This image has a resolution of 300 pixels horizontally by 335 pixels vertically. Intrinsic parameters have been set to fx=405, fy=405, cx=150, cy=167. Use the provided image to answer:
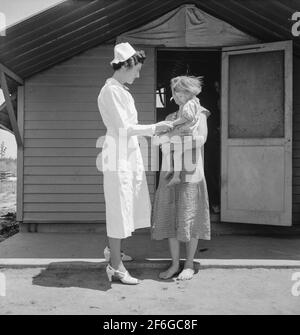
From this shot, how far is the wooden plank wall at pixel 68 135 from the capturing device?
6039mm

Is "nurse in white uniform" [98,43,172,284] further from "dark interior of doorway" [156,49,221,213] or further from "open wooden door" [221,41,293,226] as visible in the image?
"dark interior of doorway" [156,49,221,213]

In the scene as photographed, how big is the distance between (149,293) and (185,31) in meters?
3.80

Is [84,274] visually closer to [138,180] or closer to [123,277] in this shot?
[123,277]

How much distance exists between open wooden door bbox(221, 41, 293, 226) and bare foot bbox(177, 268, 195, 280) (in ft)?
7.07

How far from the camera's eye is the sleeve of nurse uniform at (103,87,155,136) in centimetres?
342

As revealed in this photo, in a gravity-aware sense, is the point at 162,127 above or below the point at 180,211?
above

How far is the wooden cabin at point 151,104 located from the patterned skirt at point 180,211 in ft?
7.01

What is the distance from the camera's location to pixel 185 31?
5.71 m

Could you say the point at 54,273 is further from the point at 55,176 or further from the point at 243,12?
the point at 243,12

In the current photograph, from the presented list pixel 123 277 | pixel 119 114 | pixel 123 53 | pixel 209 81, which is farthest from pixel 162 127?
pixel 209 81

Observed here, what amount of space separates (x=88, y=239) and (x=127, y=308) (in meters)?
2.53

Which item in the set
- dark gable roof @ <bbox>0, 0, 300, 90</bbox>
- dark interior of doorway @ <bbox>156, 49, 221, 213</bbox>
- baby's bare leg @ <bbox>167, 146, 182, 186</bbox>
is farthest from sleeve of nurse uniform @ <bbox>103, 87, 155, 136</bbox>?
dark interior of doorway @ <bbox>156, 49, 221, 213</bbox>

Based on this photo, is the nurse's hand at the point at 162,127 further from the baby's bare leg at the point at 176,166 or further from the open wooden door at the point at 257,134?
the open wooden door at the point at 257,134

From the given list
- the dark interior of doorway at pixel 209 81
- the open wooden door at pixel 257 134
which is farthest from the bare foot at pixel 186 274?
the dark interior of doorway at pixel 209 81
